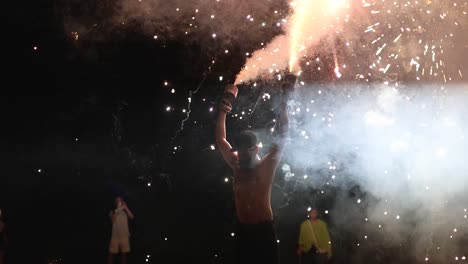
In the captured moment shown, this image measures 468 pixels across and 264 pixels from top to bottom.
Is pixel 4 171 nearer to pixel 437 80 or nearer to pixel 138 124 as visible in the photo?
pixel 138 124

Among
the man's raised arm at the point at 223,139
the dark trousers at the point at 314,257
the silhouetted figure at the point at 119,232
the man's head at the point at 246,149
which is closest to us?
the man's head at the point at 246,149

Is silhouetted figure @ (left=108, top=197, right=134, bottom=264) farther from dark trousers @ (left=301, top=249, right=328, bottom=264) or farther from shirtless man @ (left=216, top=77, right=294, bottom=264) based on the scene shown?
shirtless man @ (left=216, top=77, right=294, bottom=264)

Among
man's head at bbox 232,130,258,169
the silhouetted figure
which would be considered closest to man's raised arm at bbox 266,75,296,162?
man's head at bbox 232,130,258,169

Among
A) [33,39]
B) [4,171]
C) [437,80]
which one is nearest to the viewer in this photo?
[33,39]

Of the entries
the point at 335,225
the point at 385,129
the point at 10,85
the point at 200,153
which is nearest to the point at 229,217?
the point at 200,153

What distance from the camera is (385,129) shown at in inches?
336

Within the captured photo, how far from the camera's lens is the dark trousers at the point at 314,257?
656 cm

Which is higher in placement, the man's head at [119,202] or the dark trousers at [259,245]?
the man's head at [119,202]

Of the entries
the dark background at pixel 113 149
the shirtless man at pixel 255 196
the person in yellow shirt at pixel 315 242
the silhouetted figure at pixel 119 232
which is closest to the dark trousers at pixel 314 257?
the person in yellow shirt at pixel 315 242

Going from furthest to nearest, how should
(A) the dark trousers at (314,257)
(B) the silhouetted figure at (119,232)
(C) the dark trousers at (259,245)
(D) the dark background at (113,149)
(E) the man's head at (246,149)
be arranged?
(B) the silhouetted figure at (119,232)
(D) the dark background at (113,149)
(A) the dark trousers at (314,257)
(E) the man's head at (246,149)
(C) the dark trousers at (259,245)

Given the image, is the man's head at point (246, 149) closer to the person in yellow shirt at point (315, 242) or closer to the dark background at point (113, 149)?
the person in yellow shirt at point (315, 242)

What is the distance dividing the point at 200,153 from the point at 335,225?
290 centimetres

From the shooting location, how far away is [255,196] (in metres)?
3.71

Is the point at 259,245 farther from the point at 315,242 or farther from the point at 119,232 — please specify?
the point at 119,232
